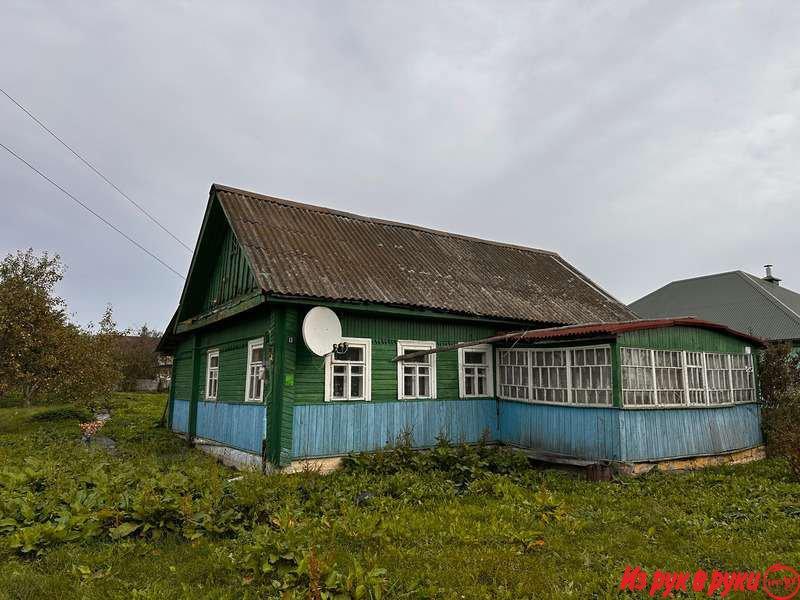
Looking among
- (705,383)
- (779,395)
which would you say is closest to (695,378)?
(705,383)

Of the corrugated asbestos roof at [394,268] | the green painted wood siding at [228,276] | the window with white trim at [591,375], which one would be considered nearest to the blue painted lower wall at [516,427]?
the window with white trim at [591,375]

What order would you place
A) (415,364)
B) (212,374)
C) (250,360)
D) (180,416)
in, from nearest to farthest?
(415,364) → (250,360) → (212,374) → (180,416)

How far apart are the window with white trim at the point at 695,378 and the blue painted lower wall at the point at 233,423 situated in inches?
333

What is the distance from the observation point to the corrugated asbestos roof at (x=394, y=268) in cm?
1016

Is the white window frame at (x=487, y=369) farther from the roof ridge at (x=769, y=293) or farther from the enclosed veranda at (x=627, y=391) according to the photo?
the roof ridge at (x=769, y=293)

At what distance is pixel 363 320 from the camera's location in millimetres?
10289

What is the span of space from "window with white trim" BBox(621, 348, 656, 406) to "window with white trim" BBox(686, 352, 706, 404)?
1.15 m

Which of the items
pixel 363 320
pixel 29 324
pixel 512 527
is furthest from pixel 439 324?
pixel 29 324

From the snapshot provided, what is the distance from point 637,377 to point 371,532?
6.07 metres

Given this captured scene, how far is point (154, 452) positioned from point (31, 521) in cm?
687

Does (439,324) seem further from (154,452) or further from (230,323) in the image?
(154,452)

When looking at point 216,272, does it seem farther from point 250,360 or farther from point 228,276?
point 250,360

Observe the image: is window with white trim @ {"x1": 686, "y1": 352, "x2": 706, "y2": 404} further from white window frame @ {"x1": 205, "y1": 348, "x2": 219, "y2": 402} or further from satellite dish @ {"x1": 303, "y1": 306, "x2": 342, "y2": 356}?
white window frame @ {"x1": 205, "y1": 348, "x2": 219, "y2": 402}

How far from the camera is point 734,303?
82.8 feet
